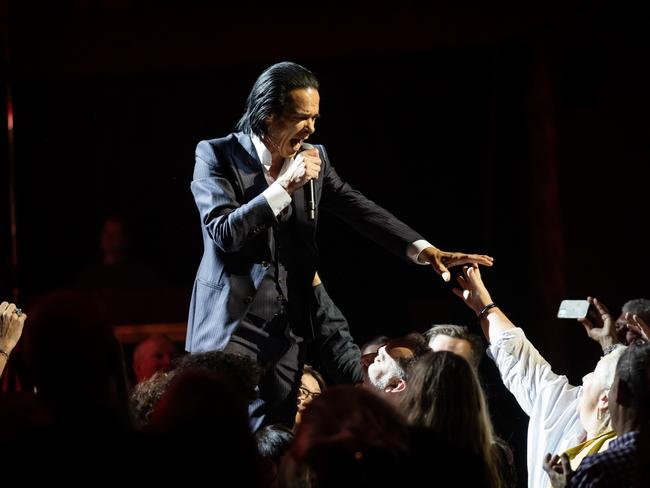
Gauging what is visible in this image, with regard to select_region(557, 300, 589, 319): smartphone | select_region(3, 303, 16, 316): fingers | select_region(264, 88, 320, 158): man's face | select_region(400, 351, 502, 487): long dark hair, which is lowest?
select_region(557, 300, 589, 319): smartphone

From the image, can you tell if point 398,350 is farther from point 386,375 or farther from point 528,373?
point 528,373

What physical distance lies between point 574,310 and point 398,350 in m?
0.82

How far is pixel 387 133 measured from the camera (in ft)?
19.5

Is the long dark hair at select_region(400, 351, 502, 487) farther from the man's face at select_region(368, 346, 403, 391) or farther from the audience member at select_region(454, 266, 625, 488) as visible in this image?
the man's face at select_region(368, 346, 403, 391)

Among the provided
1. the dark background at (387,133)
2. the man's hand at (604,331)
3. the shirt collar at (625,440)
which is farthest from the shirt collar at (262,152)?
the dark background at (387,133)

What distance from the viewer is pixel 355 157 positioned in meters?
5.93

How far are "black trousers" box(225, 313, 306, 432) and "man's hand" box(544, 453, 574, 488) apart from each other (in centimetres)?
96

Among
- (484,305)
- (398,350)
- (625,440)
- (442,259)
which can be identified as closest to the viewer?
(625,440)

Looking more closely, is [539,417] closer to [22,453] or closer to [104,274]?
[22,453]

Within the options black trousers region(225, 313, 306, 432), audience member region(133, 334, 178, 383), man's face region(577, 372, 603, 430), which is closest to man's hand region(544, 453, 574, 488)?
man's face region(577, 372, 603, 430)

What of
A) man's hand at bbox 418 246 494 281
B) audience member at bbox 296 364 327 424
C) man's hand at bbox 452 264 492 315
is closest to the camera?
man's hand at bbox 418 246 494 281

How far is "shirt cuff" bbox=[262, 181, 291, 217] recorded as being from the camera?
9.25ft

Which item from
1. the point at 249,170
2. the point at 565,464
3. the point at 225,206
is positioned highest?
the point at 249,170

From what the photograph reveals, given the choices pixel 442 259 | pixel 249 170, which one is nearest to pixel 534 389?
pixel 442 259
